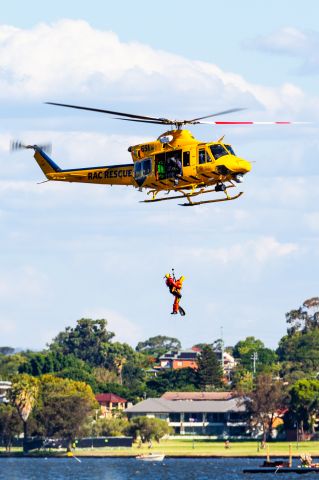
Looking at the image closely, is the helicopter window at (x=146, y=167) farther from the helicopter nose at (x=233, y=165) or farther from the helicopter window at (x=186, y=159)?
the helicopter nose at (x=233, y=165)

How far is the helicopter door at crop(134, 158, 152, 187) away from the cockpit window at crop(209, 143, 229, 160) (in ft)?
14.2

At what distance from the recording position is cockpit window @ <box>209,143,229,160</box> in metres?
90.1

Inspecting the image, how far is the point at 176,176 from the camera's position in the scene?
9025cm

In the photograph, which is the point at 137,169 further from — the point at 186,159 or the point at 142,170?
the point at 186,159

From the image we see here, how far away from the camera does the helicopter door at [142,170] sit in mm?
91875

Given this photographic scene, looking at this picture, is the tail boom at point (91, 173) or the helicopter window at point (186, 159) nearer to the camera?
the helicopter window at point (186, 159)

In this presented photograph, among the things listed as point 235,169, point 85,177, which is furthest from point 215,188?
point 85,177

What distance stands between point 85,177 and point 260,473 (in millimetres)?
106529

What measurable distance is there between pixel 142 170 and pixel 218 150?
Answer: 17.8 feet

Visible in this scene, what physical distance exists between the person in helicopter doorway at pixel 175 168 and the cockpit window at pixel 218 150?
2.22 metres

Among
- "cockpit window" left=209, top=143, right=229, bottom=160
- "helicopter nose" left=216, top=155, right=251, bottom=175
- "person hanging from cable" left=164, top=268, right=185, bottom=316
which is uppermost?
"cockpit window" left=209, top=143, right=229, bottom=160

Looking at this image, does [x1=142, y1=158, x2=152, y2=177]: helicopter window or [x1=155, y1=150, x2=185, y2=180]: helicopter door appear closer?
[x1=155, y1=150, x2=185, y2=180]: helicopter door

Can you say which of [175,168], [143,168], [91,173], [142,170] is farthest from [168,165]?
[91,173]

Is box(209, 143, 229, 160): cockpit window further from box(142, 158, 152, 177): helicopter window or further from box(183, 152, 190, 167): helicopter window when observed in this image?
box(142, 158, 152, 177): helicopter window
